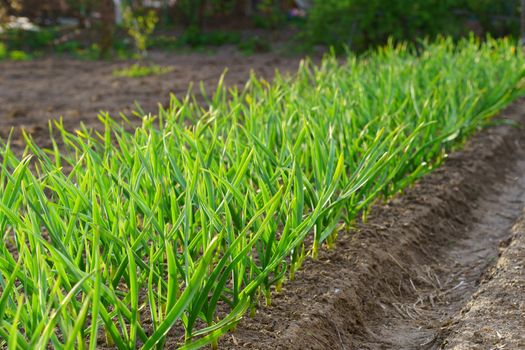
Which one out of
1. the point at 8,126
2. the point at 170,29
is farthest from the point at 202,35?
the point at 8,126

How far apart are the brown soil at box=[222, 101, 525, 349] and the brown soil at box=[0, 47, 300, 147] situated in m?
2.27

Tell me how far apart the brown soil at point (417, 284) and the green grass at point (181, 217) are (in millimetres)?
88

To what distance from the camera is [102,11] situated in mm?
9438

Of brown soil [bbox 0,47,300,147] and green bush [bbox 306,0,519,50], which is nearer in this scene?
brown soil [bbox 0,47,300,147]

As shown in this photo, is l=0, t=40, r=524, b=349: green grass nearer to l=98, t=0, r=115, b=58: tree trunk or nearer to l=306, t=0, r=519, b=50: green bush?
l=306, t=0, r=519, b=50: green bush

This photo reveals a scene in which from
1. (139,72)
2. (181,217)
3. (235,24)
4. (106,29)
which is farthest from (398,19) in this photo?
(181,217)

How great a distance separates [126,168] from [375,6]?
21.7 feet

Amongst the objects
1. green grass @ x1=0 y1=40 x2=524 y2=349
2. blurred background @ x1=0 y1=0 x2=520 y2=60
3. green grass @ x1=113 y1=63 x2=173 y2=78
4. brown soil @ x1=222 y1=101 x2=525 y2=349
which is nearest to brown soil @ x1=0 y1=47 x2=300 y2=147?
green grass @ x1=113 y1=63 x2=173 y2=78

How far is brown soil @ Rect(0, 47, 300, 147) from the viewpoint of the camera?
217 inches

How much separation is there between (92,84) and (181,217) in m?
5.57

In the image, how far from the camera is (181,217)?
181cm

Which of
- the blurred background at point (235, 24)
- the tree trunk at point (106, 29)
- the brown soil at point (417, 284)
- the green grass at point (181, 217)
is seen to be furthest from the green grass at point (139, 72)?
the brown soil at point (417, 284)

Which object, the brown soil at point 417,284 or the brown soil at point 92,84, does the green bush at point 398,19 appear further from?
the brown soil at point 417,284

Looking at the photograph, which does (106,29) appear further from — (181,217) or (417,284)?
(181,217)
